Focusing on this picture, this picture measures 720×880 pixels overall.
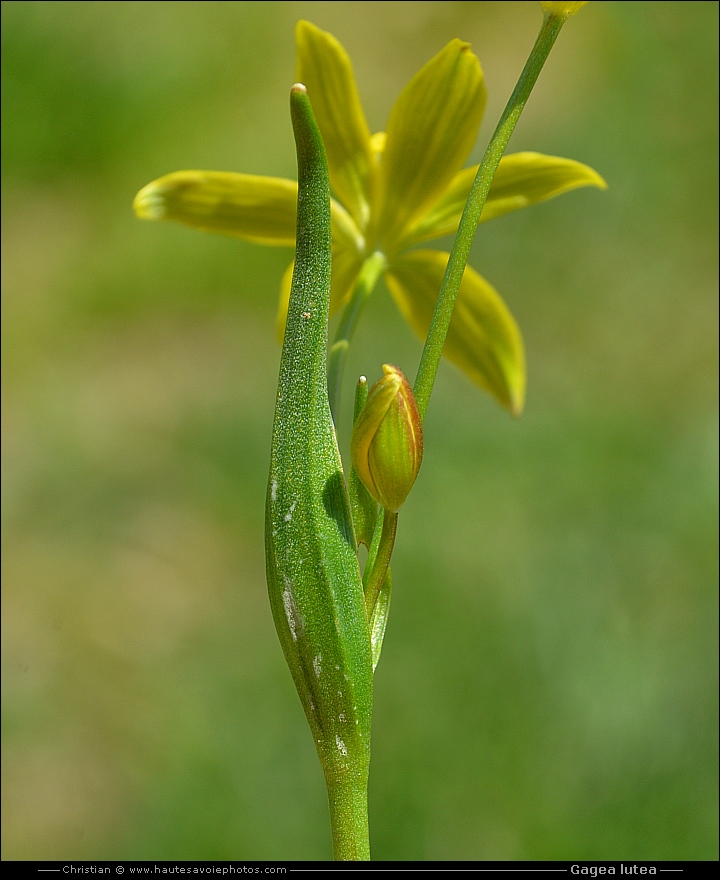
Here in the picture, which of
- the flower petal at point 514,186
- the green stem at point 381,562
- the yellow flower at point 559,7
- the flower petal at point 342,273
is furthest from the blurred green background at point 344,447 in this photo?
the yellow flower at point 559,7

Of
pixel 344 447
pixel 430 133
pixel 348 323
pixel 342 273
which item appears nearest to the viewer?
pixel 348 323

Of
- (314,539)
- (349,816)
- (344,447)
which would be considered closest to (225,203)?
(314,539)

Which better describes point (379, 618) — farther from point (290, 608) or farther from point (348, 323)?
point (348, 323)

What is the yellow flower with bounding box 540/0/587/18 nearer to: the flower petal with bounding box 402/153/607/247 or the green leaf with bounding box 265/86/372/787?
the green leaf with bounding box 265/86/372/787

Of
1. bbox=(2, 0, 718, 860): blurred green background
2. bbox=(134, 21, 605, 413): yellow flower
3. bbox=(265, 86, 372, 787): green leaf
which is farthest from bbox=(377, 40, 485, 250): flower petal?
bbox=(2, 0, 718, 860): blurred green background

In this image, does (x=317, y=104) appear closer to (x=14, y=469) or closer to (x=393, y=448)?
(x=393, y=448)
